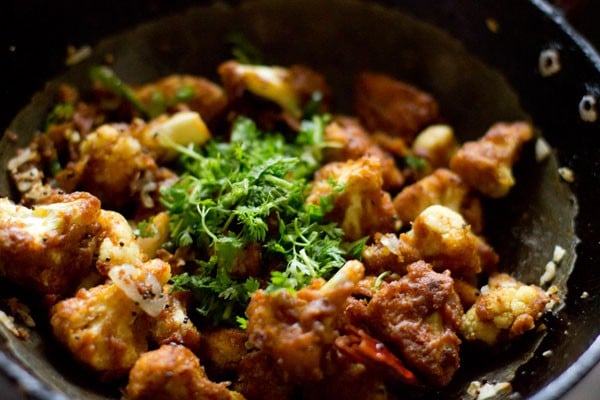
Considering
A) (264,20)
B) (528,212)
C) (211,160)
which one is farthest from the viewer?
(264,20)

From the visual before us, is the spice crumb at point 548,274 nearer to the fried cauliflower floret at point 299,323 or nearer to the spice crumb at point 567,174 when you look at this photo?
the spice crumb at point 567,174

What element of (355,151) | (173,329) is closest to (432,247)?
(355,151)

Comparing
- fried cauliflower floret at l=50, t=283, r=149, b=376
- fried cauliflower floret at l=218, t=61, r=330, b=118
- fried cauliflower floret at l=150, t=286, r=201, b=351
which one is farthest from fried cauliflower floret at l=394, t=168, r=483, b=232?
fried cauliflower floret at l=50, t=283, r=149, b=376

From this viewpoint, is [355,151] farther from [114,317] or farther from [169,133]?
[114,317]

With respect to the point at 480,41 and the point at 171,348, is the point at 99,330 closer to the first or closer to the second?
the point at 171,348

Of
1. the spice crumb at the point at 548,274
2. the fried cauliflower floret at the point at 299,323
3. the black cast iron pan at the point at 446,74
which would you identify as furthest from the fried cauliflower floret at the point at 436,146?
the fried cauliflower floret at the point at 299,323

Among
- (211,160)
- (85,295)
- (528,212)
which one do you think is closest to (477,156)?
(528,212)
